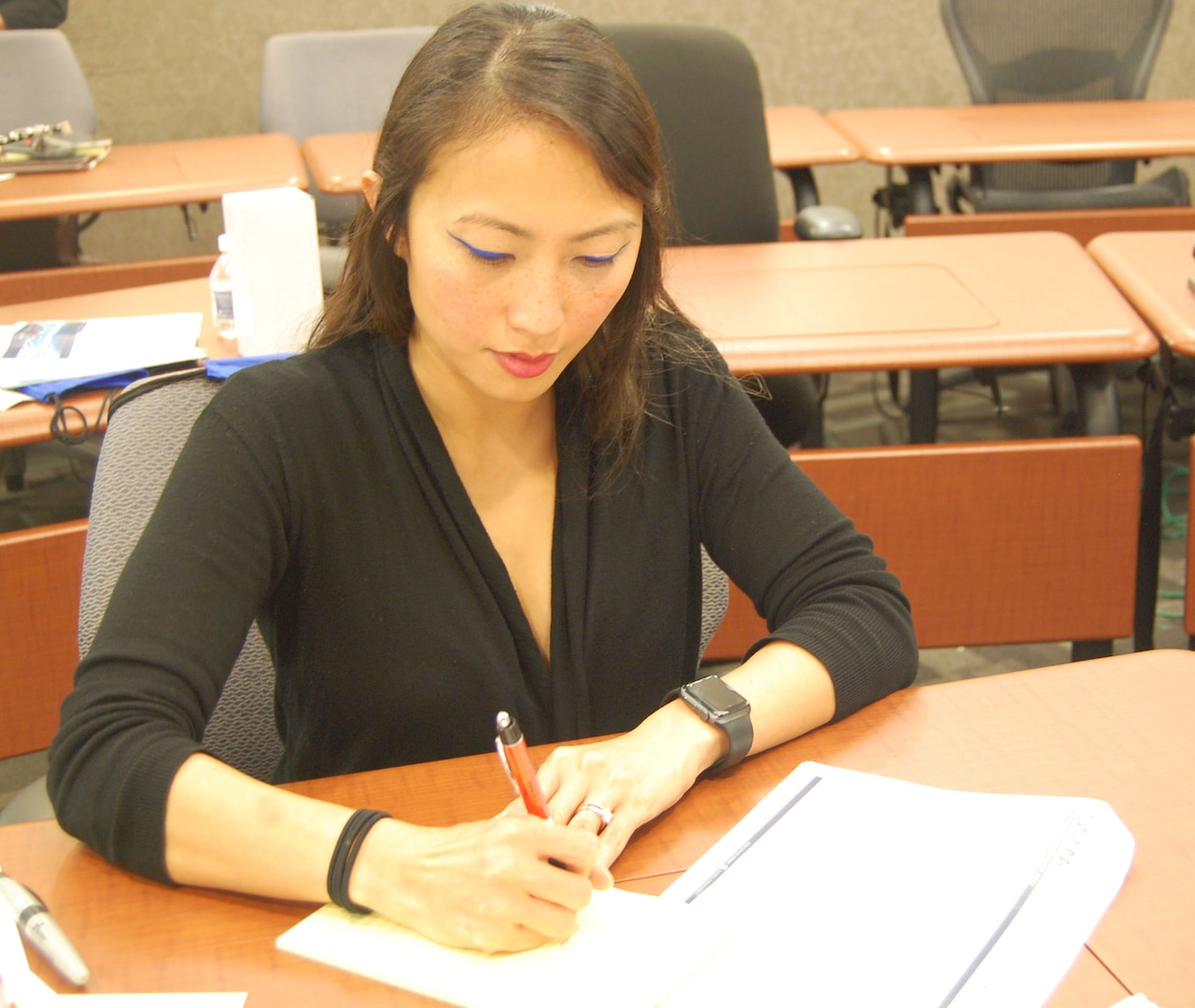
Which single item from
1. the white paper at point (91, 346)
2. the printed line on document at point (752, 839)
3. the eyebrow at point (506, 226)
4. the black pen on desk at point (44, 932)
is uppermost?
the eyebrow at point (506, 226)

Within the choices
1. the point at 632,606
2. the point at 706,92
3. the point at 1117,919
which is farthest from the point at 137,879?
the point at 706,92

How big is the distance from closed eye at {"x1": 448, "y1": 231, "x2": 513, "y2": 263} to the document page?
0.46 metres

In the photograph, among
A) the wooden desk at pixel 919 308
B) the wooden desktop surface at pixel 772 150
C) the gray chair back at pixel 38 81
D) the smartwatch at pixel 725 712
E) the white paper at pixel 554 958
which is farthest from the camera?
the gray chair back at pixel 38 81

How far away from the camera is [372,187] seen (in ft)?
3.67

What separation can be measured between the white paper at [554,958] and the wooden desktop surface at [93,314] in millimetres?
1081

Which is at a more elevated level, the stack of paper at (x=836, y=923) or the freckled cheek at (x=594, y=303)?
the freckled cheek at (x=594, y=303)

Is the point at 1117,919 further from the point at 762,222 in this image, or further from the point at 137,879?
the point at 762,222

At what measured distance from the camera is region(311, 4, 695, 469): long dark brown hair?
1.01 meters

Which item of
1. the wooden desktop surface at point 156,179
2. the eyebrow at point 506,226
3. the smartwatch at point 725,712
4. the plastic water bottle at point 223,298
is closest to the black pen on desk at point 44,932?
the smartwatch at point 725,712

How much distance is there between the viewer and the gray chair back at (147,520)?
117cm

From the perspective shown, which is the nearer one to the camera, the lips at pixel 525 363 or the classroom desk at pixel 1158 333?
the lips at pixel 525 363

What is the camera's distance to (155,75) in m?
4.50

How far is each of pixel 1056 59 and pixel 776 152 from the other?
1.16m

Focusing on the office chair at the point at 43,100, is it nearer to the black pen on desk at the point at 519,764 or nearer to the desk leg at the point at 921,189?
the desk leg at the point at 921,189
